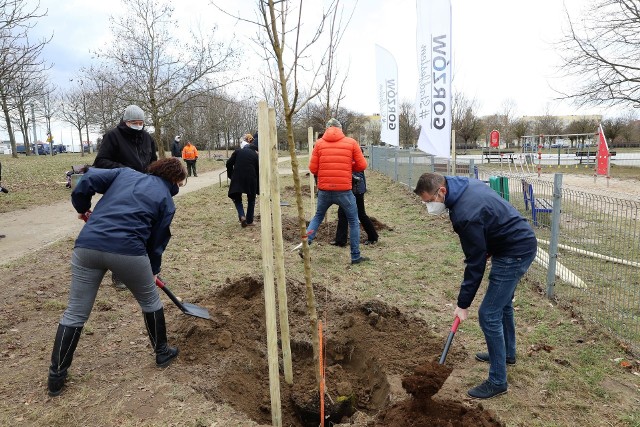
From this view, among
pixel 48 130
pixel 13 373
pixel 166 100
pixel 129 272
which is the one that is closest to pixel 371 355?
pixel 129 272

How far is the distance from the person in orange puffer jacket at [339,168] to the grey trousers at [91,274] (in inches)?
133

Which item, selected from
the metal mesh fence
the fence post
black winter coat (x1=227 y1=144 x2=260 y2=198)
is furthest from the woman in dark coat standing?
the fence post

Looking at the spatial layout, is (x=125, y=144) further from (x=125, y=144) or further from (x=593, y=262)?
(x=593, y=262)

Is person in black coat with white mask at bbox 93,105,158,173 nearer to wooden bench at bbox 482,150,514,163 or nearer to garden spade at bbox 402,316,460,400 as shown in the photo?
garden spade at bbox 402,316,460,400

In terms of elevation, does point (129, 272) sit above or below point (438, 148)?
below

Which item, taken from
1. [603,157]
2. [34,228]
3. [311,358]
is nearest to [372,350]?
[311,358]

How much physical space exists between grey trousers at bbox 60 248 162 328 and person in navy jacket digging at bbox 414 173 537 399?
202 centimetres

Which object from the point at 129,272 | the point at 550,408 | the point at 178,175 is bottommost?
the point at 550,408

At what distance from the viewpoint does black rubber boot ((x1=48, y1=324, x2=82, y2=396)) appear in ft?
10.2

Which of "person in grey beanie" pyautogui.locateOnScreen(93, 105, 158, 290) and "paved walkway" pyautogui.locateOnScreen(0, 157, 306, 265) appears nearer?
"person in grey beanie" pyautogui.locateOnScreen(93, 105, 158, 290)

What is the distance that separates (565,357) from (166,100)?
65.3ft

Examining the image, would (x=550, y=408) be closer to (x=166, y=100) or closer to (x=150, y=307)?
(x=150, y=307)

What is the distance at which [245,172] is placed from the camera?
841 cm

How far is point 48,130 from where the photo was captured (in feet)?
175
